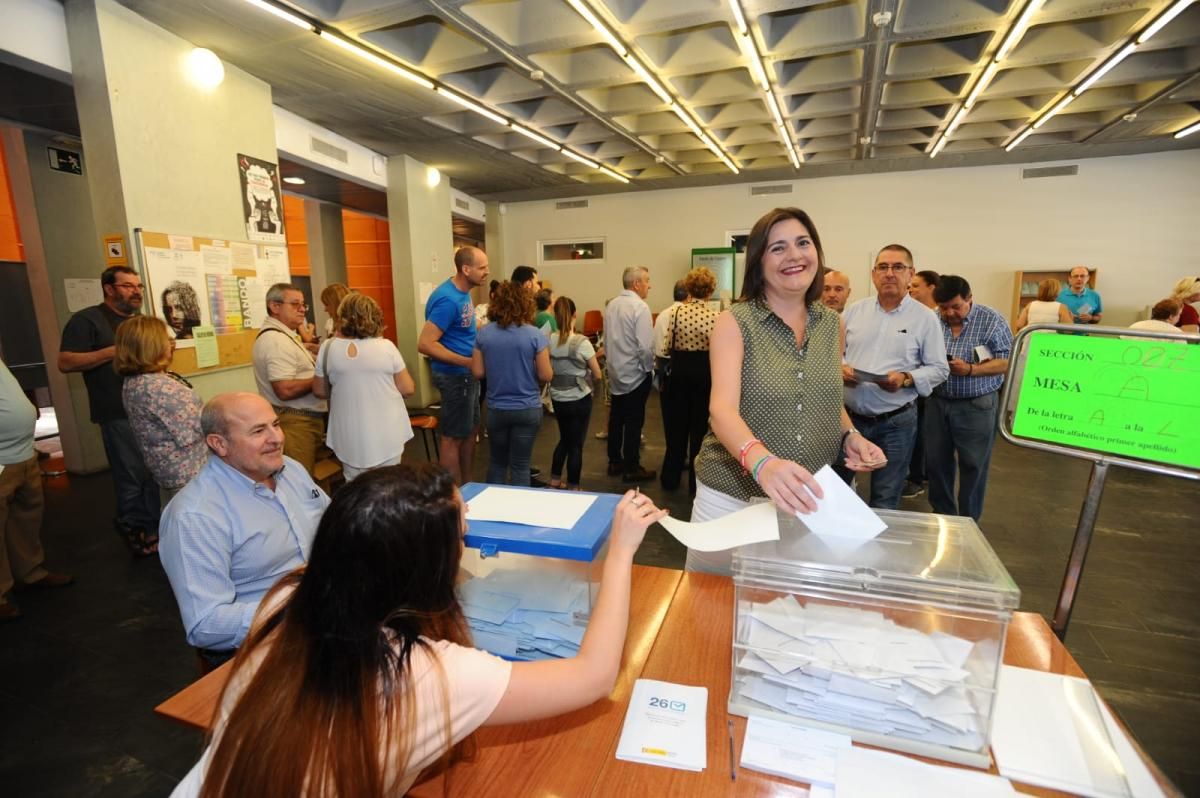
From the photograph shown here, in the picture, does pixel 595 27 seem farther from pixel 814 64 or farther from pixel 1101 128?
pixel 1101 128

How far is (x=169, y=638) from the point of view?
8.25 feet

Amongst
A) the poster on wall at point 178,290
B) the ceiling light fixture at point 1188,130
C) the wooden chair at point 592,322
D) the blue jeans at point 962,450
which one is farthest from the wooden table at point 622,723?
the ceiling light fixture at point 1188,130

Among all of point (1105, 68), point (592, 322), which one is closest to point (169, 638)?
point (1105, 68)

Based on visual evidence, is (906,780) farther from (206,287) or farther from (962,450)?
(206,287)

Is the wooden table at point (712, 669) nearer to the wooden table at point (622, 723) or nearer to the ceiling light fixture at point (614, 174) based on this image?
the wooden table at point (622, 723)

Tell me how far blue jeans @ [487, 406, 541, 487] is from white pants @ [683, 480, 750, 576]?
5.79 ft

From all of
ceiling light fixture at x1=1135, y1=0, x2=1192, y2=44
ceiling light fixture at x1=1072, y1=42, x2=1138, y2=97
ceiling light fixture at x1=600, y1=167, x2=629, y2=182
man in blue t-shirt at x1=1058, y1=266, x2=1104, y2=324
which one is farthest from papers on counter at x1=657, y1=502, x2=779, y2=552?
ceiling light fixture at x1=600, y1=167, x2=629, y2=182

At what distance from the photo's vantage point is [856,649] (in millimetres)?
875

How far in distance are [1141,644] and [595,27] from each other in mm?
4393

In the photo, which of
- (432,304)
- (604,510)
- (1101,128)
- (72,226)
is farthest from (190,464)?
(1101,128)

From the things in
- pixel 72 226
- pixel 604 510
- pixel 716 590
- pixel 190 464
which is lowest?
pixel 190 464

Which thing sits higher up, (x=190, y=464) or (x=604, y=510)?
(x=604, y=510)

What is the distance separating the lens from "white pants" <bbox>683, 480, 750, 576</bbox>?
1.49 metres

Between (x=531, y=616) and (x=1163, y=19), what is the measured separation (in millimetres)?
5574
